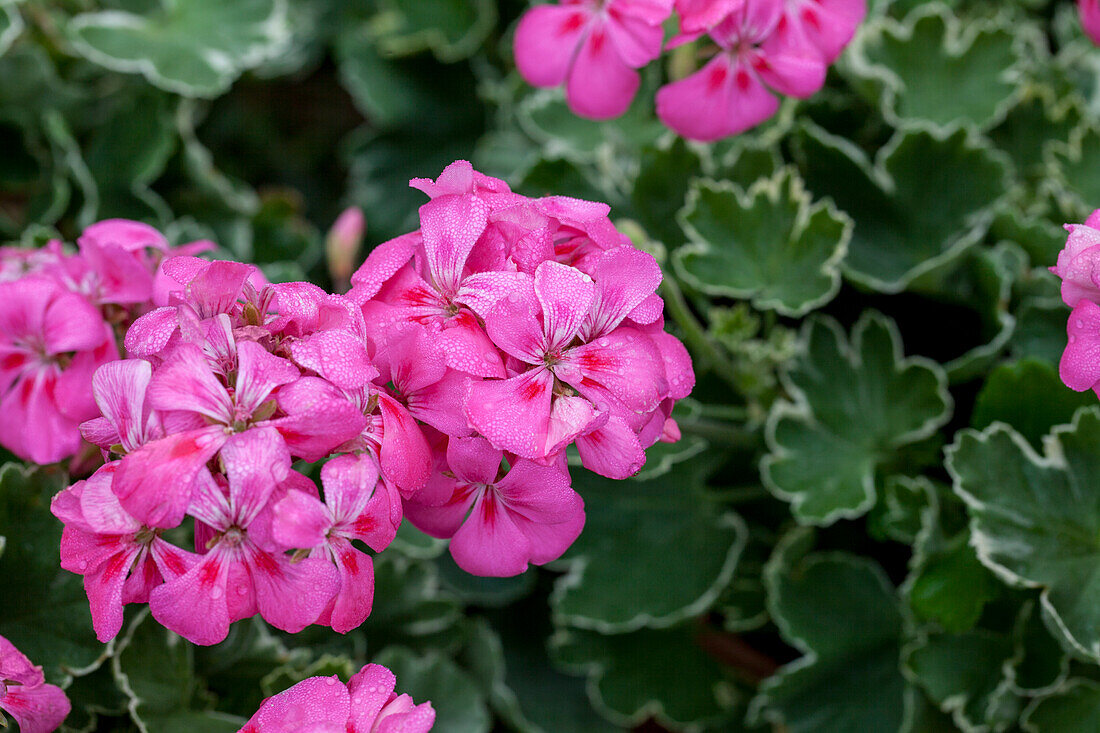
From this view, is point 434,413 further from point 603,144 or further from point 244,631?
point 603,144

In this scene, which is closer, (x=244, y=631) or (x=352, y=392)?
(x=352, y=392)

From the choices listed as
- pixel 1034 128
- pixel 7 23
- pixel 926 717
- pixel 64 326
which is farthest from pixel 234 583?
pixel 1034 128

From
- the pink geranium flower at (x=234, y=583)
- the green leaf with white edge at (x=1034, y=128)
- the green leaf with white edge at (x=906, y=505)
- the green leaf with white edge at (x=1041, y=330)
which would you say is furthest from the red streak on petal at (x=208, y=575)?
the green leaf with white edge at (x=1034, y=128)

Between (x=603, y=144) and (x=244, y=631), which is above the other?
(x=603, y=144)

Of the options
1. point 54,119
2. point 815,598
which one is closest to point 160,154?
point 54,119

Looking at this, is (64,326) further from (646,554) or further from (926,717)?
(926,717)

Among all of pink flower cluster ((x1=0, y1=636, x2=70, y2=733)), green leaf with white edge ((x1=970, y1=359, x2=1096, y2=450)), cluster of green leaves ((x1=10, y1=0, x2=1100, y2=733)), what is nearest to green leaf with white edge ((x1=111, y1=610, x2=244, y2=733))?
cluster of green leaves ((x1=10, y1=0, x2=1100, y2=733))
